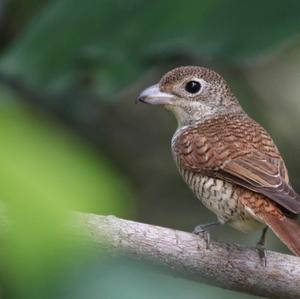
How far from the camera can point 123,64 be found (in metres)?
4.06

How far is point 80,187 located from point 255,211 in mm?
2156

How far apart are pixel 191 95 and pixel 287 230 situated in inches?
51.2

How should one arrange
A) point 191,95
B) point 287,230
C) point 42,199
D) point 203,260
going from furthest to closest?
point 191,95 < point 287,230 < point 203,260 < point 42,199

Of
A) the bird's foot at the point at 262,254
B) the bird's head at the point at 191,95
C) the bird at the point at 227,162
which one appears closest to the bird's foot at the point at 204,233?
the bird at the point at 227,162

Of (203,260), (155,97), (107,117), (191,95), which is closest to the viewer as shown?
(203,260)

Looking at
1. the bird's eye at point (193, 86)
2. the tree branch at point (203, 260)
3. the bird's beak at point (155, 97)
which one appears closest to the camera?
the tree branch at point (203, 260)

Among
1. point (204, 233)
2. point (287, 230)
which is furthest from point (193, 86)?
point (287, 230)

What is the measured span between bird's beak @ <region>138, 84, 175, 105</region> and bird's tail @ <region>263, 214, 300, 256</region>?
1.11m

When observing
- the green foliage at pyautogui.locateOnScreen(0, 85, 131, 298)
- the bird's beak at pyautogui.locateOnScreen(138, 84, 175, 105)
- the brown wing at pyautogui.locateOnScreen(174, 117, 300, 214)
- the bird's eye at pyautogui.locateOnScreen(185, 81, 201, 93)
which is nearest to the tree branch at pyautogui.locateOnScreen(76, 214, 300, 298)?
the brown wing at pyautogui.locateOnScreen(174, 117, 300, 214)

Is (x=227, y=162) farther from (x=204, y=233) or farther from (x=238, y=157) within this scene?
(x=204, y=233)

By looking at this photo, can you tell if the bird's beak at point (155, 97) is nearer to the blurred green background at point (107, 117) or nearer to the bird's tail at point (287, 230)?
the blurred green background at point (107, 117)

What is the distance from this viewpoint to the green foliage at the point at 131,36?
398cm

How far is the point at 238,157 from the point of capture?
3.22 metres

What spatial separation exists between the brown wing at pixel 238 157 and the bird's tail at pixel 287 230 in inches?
2.6
